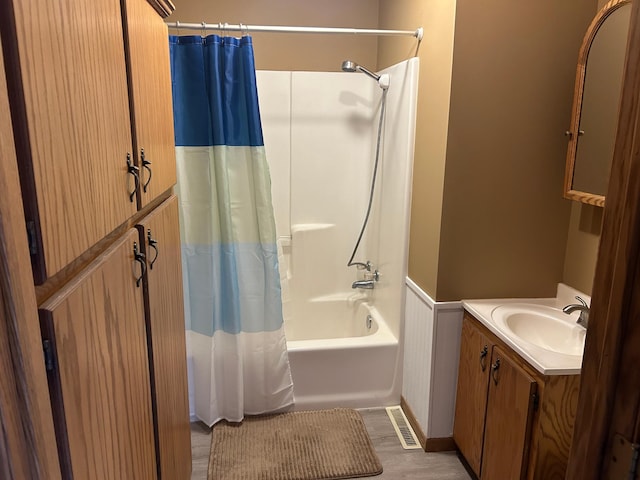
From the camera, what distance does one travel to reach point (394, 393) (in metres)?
2.73

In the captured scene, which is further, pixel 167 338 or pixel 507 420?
pixel 507 420

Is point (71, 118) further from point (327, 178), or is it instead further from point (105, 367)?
point (327, 178)

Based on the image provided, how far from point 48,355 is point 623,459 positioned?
810mm

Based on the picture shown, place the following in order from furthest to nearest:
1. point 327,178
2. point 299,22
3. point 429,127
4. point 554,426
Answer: point 327,178 < point 299,22 < point 429,127 < point 554,426

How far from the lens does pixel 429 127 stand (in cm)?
223

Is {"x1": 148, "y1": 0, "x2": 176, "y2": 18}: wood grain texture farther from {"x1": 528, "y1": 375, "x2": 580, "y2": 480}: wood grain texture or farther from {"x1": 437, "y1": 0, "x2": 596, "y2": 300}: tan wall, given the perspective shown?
{"x1": 528, "y1": 375, "x2": 580, "y2": 480}: wood grain texture

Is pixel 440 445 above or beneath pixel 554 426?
beneath

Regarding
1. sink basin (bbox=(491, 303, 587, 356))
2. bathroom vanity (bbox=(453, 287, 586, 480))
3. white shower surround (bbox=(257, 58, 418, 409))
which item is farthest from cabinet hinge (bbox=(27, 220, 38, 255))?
white shower surround (bbox=(257, 58, 418, 409))

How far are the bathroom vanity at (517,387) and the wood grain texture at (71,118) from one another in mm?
1468

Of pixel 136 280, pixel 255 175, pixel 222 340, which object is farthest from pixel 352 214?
pixel 136 280

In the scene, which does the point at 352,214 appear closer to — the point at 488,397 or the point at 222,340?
the point at 222,340

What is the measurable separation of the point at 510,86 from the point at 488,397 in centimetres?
132

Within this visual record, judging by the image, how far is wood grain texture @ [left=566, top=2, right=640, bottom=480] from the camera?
604 millimetres

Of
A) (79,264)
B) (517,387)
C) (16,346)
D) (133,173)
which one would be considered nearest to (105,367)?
(79,264)
